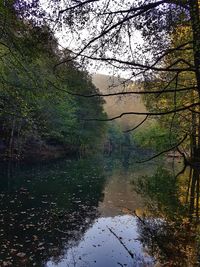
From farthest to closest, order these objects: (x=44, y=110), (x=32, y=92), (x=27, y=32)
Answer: (x=44, y=110), (x=32, y=92), (x=27, y=32)

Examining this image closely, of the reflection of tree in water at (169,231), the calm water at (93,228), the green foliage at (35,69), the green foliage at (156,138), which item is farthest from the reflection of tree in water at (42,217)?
the green foliage at (156,138)

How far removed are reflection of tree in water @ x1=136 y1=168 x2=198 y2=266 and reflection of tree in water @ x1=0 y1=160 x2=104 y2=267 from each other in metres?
2.24

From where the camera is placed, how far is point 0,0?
7918mm

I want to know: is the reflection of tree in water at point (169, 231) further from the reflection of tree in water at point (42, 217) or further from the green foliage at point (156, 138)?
the green foliage at point (156, 138)

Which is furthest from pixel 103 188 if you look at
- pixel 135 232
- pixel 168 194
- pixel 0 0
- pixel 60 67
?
pixel 0 0

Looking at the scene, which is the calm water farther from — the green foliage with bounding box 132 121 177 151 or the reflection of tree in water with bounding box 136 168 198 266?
the green foliage with bounding box 132 121 177 151

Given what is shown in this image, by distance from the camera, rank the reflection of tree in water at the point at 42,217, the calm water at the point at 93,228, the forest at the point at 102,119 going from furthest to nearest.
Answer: the reflection of tree in water at the point at 42,217 → the calm water at the point at 93,228 → the forest at the point at 102,119

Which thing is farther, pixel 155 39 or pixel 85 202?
pixel 85 202

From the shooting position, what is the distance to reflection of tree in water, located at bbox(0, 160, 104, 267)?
9.73 metres

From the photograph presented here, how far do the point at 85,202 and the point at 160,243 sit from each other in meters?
7.46

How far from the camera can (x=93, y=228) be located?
1237 centimetres

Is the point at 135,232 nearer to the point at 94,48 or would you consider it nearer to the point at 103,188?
the point at 94,48

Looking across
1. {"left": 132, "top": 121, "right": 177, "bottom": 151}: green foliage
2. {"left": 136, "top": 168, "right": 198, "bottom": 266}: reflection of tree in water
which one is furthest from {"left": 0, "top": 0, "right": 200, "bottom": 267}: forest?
{"left": 132, "top": 121, "right": 177, "bottom": 151}: green foliage

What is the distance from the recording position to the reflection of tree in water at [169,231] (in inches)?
346
